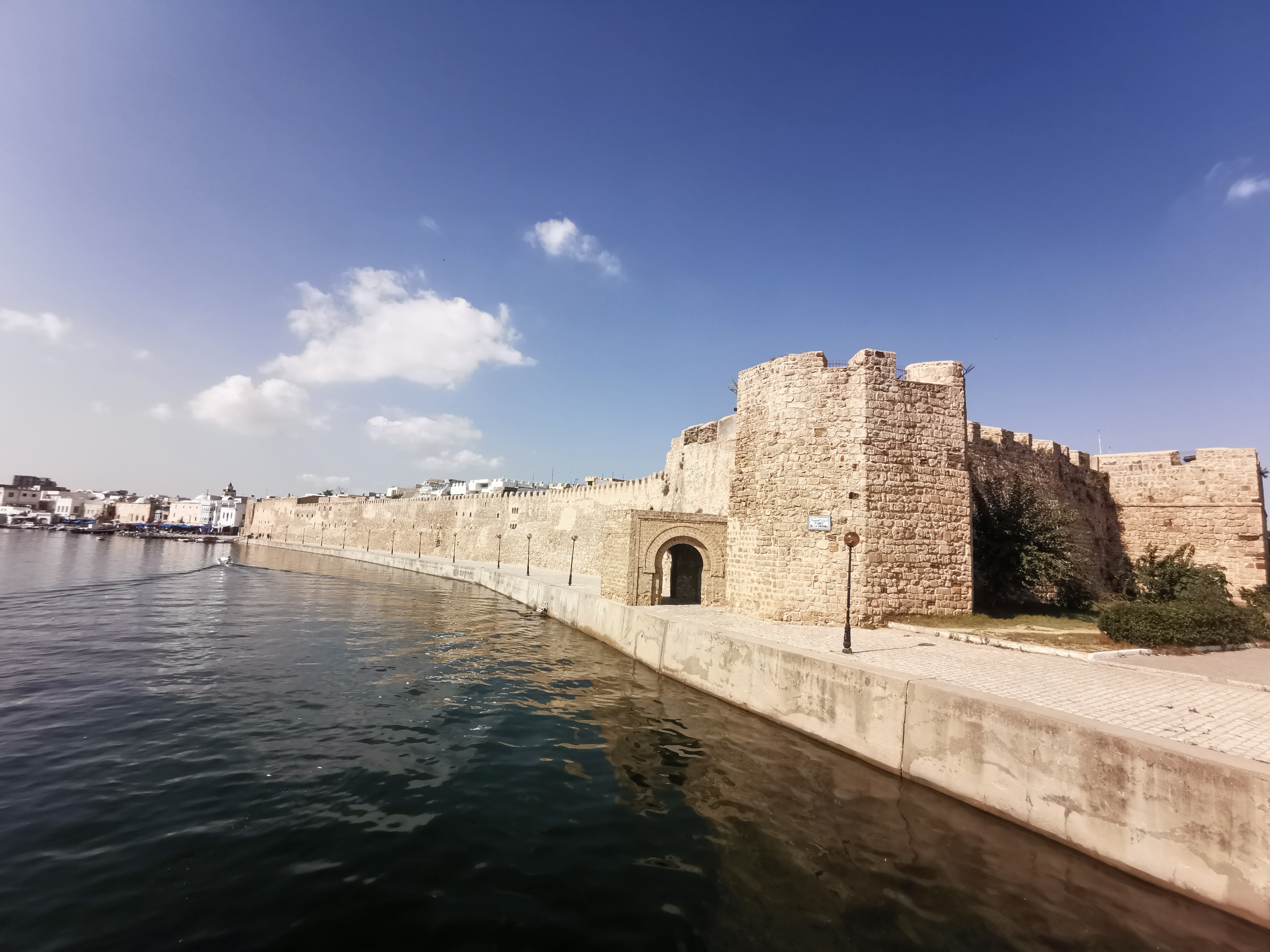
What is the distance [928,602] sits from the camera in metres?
13.8

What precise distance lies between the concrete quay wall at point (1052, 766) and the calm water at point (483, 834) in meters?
0.27

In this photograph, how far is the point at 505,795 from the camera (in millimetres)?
6781

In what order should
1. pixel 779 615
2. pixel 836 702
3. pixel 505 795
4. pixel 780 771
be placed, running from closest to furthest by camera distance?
pixel 505 795 → pixel 780 771 → pixel 836 702 → pixel 779 615

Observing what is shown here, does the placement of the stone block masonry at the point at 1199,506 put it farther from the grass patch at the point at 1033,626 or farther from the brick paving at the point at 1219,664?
the brick paving at the point at 1219,664

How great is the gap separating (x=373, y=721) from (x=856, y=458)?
1214 centimetres

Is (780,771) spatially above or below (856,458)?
below

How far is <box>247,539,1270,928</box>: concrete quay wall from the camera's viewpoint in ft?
15.9

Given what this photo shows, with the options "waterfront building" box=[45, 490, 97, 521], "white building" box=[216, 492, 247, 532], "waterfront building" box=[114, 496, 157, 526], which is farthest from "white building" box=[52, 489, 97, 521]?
"white building" box=[216, 492, 247, 532]

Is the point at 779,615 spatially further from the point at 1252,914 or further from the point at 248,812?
the point at 248,812

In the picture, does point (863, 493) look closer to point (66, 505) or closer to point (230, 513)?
point (230, 513)

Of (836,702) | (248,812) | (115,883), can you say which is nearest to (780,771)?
(836,702)

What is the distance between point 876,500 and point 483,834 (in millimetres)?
11608

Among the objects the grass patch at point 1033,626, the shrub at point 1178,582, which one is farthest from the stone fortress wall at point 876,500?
the shrub at point 1178,582

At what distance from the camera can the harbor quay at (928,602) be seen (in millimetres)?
5430
